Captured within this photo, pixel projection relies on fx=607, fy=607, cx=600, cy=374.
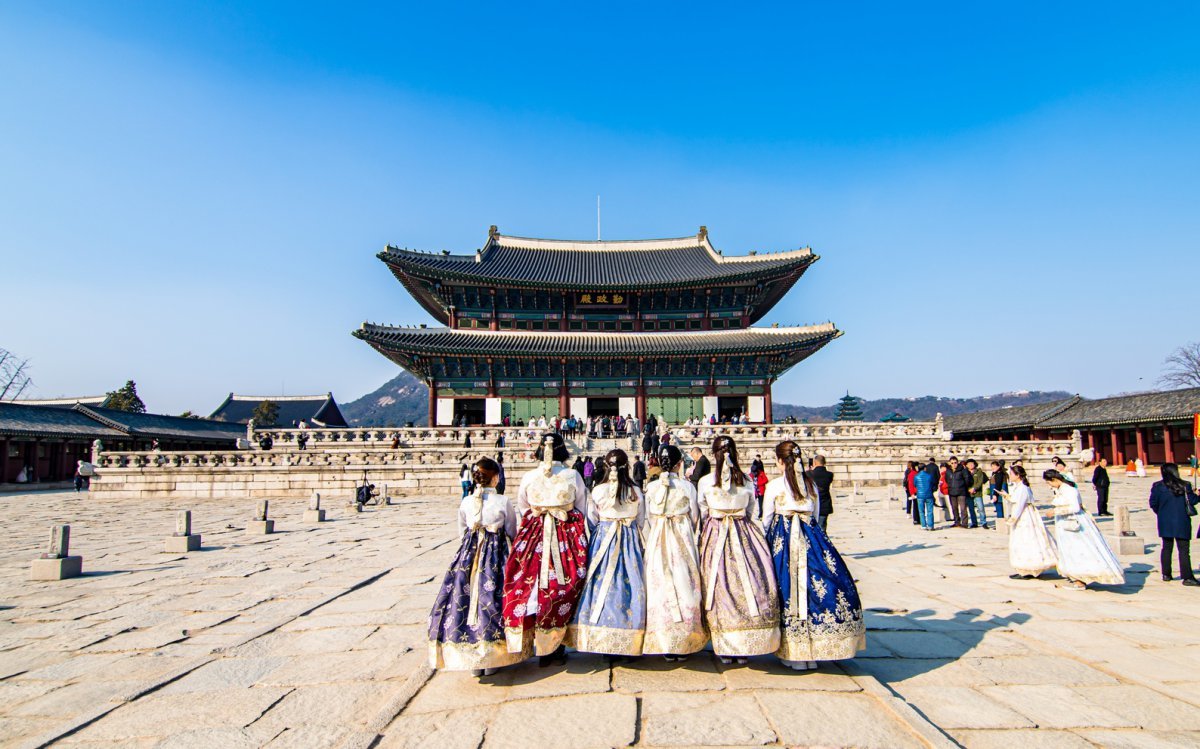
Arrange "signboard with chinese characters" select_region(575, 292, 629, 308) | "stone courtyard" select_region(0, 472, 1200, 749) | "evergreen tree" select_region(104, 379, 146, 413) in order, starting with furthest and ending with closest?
1. "evergreen tree" select_region(104, 379, 146, 413)
2. "signboard with chinese characters" select_region(575, 292, 629, 308)
3. "stone courtyard" select_region(0, 472, 1200, 749)

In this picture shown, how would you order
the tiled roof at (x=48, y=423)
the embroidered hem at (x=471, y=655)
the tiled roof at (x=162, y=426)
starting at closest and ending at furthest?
the embroidered hem at (x=471, y=655)
the tiled roof at (x=48, y=423)
the tiled roof at (x=162, y=426)

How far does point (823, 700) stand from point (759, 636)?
549mm

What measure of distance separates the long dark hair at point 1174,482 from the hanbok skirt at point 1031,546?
55.1 inches

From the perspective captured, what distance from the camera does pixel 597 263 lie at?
1508 inches

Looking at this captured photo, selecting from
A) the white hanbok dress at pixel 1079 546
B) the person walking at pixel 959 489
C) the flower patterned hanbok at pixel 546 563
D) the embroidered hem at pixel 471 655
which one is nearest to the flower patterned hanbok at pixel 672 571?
the flower patterned hanbok at pixel 546 563

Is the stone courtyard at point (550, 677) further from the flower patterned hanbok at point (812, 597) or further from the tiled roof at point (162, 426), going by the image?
the tiled roof at point (162, 426)

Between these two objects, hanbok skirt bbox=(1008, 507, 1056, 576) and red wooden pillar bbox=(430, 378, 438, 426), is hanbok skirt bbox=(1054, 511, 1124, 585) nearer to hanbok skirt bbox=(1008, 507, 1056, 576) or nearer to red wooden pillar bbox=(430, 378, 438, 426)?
hanbok skirt bbox=(1008, 507, 1056, 576)

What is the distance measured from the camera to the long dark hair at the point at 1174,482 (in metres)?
7.24

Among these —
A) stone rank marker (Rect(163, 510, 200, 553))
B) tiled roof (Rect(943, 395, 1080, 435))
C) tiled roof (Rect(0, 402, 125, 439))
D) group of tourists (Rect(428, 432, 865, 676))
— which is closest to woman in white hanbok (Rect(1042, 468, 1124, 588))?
group of tourists (Rect(428, 432, 865, 676))

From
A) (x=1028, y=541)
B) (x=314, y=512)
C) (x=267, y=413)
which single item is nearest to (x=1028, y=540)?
(x=1028, y=541)

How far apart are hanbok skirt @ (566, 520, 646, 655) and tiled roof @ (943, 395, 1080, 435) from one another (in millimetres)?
40553

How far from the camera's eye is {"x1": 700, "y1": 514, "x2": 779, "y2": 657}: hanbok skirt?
4320mm

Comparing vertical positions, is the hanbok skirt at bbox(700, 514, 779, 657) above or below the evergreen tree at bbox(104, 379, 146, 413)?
below

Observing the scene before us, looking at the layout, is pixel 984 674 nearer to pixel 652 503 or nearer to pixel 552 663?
pixel 652 503
